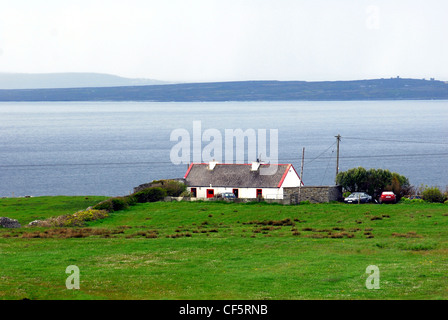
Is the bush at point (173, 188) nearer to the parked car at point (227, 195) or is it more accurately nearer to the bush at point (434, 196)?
the parked car at point (227, 195)

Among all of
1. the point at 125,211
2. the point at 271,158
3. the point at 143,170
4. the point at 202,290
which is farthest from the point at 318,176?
the point at 202,290

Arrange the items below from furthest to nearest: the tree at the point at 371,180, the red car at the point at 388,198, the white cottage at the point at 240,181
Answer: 1. the tree at the point at 371,180
2. the white cottage at the point at 240,181
3. the red car at the point at 388,198

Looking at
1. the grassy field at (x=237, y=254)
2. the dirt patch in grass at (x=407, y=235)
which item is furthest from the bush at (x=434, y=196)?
the dirt patch in grass at (x=407, y=235)

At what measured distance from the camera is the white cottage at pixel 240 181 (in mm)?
67125

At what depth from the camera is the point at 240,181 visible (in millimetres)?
69125

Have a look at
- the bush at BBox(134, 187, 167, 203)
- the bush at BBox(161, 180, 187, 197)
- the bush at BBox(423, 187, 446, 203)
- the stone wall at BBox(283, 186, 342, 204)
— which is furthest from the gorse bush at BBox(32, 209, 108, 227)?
the bush at BBox(423, 187, 446, 203)

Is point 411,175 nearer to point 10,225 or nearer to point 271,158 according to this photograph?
point 271,158

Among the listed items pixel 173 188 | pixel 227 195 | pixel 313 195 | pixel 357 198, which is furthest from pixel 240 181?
pixel 357 198

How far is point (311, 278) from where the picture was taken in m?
25.3

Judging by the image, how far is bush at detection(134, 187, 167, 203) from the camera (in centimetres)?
6419

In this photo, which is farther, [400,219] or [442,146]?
[442,146]

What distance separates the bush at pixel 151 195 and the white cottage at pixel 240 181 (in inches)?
163

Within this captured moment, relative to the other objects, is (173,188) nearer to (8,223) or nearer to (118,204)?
(118,204)

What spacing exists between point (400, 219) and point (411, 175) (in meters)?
83.6
